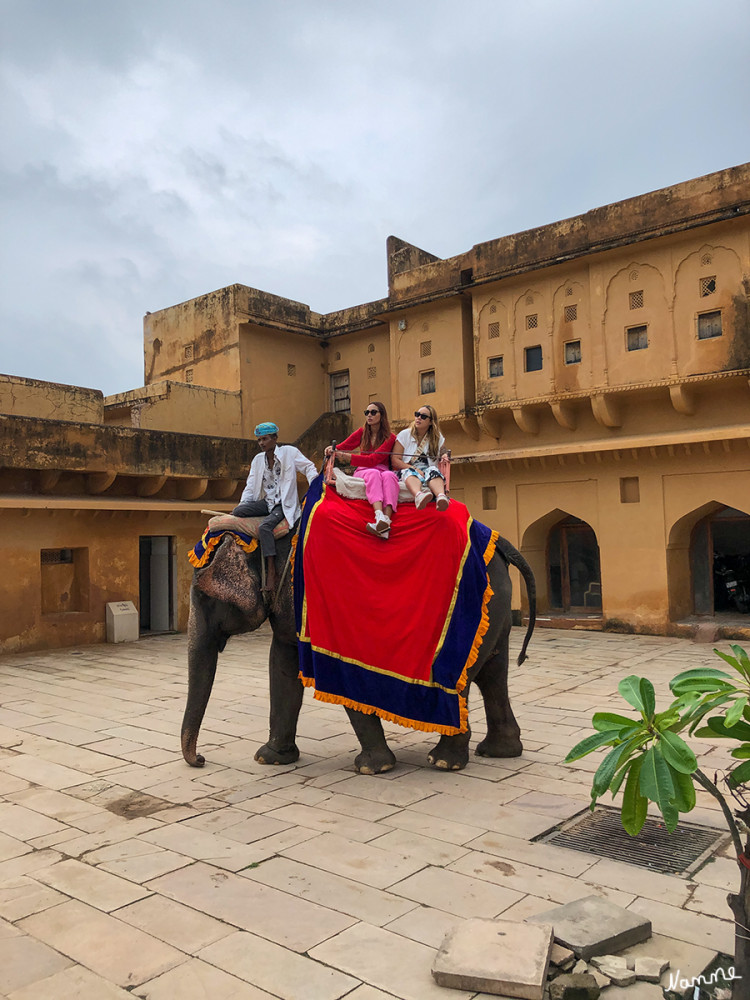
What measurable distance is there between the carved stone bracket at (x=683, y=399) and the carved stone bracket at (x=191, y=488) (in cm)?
810

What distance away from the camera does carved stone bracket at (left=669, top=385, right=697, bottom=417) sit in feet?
42.6

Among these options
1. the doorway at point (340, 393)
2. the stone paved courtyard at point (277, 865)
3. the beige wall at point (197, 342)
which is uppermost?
the beige wall at point (197, 342)

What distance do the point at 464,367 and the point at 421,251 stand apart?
398 cm

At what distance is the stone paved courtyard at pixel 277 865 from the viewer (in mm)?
3014

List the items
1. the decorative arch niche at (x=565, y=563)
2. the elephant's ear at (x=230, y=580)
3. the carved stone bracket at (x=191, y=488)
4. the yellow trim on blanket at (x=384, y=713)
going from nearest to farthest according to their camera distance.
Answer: the yellow trim on blanket at (x=384, y=713) < the elephant's ear at (x=230, y=580) < the carved stone bracket at (x=191, y=488) < the decorative arch niche at (x=565, y=563)

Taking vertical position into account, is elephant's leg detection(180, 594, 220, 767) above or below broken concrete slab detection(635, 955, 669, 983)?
above

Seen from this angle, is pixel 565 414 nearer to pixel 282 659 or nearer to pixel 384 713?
pixel 282 659

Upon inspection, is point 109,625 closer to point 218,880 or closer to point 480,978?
point 218,880

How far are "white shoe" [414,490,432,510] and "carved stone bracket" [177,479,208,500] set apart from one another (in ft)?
30.5

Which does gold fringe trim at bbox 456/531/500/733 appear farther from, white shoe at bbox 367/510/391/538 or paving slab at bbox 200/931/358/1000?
paving slab at bbox 200/931/358/1000

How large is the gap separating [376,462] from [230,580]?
1416 mm

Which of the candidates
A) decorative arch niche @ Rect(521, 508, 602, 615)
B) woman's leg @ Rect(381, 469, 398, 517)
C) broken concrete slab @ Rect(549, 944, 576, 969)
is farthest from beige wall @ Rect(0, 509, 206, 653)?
broken concrete slab @ Rect(549, 944, 576, 969)

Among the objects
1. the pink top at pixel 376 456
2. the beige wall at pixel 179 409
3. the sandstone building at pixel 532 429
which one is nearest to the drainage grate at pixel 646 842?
the pink top at pixel 376 456

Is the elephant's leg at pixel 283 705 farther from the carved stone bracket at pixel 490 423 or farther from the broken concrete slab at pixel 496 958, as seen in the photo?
the carved stone bracket at pixel 490 423
